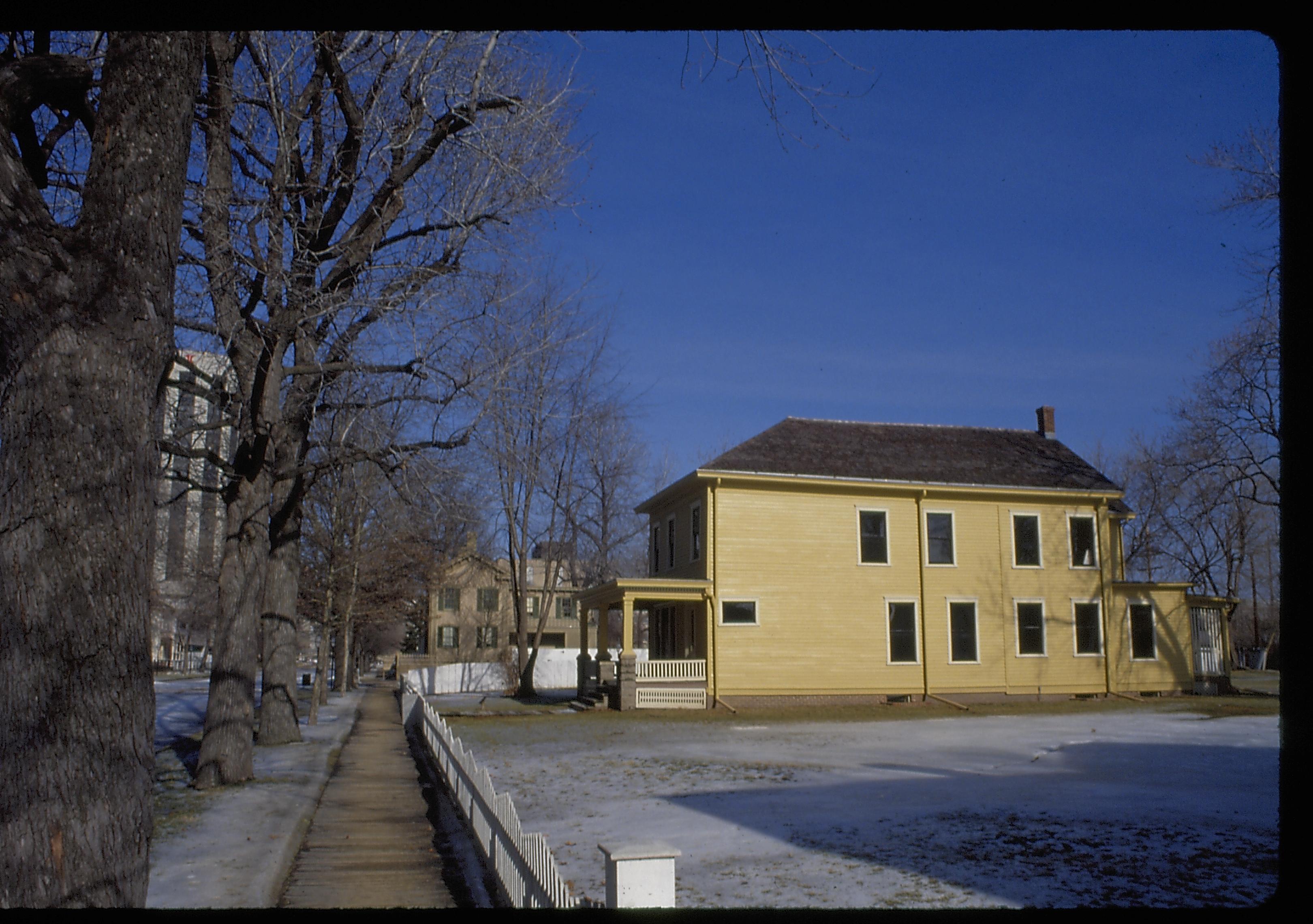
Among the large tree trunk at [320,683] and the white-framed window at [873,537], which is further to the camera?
the white-framed window at [873,537]

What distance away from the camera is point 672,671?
26.9m

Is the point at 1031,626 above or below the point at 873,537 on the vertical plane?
below

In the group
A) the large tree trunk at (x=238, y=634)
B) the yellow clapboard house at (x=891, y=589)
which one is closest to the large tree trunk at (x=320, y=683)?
the yellow clapboard house at (x=891, y=589)

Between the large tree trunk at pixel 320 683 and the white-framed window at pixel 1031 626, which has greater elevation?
the white-framed window at pixel 1031 626

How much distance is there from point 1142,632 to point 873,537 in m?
8.99

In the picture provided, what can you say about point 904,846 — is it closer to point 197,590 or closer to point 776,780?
point 776,780

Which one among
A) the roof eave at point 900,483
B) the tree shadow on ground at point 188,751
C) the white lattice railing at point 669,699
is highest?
the roof eave at point 900,483

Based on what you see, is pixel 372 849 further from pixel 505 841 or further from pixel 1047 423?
pixel 1047 423

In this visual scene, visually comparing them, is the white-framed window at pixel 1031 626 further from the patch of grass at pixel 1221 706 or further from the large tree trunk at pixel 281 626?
the large tree trunk at pixel 281 626

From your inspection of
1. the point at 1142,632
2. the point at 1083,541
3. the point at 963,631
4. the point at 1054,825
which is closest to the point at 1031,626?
the point at 963,631

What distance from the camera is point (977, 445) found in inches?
1252

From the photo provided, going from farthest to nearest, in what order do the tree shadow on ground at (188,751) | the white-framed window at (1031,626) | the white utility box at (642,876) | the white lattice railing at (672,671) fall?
1. the white-framed window at (1031,626)
2. the white lattice railing at (672,671)
3. the tree shadow on ground at (188,751)
4. the white utility box at (642,876)

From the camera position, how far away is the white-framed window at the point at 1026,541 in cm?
2927

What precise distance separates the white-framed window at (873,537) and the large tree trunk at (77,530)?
2468 cm
